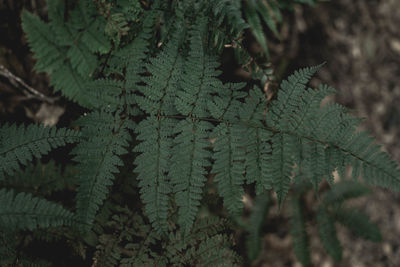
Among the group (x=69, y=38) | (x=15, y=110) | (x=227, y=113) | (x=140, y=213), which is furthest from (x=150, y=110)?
(x=15, y=110)

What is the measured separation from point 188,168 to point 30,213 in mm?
875

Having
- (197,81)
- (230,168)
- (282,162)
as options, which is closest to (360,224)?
(282,162)

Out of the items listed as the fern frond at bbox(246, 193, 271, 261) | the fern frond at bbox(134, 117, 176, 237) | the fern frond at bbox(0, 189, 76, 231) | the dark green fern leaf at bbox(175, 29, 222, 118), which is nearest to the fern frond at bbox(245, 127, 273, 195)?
the dark green fern leaf at bbox(175, 29, 222, 118)

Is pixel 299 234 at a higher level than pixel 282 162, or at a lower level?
lower

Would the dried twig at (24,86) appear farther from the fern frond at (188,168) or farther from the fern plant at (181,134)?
the fern frond at (188,168)

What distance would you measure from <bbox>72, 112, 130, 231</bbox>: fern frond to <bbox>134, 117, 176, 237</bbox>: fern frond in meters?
0.12

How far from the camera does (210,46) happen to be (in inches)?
73.2

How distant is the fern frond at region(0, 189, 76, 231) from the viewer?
1644 millimetres

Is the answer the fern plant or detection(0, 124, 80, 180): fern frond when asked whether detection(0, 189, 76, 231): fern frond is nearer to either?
the fern plant

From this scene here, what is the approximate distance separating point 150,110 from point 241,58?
2.17 ft

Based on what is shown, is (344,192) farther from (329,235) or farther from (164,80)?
(164,80)

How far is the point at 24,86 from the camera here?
8.37 feet

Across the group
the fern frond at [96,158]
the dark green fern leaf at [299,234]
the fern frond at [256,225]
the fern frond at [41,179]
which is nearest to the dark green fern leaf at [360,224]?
the dark green fern leaf at [299,234]

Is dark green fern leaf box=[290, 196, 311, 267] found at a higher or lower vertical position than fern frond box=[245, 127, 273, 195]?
lower
